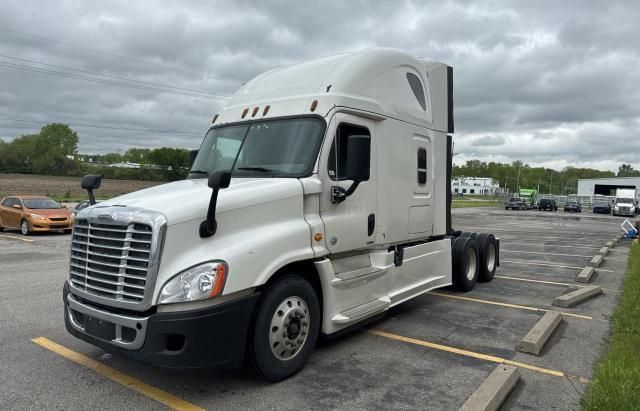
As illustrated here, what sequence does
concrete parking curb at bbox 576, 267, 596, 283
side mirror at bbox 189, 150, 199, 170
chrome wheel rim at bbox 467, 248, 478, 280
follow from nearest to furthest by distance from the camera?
1. side mirror at bbox 189, 150, 199, 170
2. chrome wheel rim at bbox 467, 248, 478, 280
3. concrete parking curb at bbox 576, 267, 596, 283

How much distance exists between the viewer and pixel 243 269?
379 cm

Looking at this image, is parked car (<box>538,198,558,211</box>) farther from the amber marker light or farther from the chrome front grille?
the chrome front grille

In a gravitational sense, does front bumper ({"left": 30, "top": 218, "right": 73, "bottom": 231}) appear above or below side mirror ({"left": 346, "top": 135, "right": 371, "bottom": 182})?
below

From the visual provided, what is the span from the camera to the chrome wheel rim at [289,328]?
13.6 feet

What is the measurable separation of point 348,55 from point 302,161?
1.60m

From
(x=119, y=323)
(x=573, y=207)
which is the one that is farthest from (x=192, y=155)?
(x=573, y=207)

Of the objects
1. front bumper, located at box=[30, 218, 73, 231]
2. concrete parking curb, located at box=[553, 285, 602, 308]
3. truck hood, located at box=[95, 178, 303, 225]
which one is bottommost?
concrete parking curb, located at box=[553, 285, 602, 308]

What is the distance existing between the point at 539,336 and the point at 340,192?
9.03 ft

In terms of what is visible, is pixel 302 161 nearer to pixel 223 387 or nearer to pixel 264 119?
pixel 264 119

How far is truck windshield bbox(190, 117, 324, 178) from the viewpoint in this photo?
4656 mm

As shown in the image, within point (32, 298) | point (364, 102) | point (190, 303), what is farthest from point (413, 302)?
point (32, 298)

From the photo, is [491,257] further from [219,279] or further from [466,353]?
[219,279]

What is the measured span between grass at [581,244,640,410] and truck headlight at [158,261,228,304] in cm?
297

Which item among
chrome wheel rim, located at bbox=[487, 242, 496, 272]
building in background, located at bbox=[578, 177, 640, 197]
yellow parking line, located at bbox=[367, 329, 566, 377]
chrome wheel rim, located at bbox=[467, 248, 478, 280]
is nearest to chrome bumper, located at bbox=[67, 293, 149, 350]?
yellow parking line, located at bbox=[367, 329, 566, 377]
